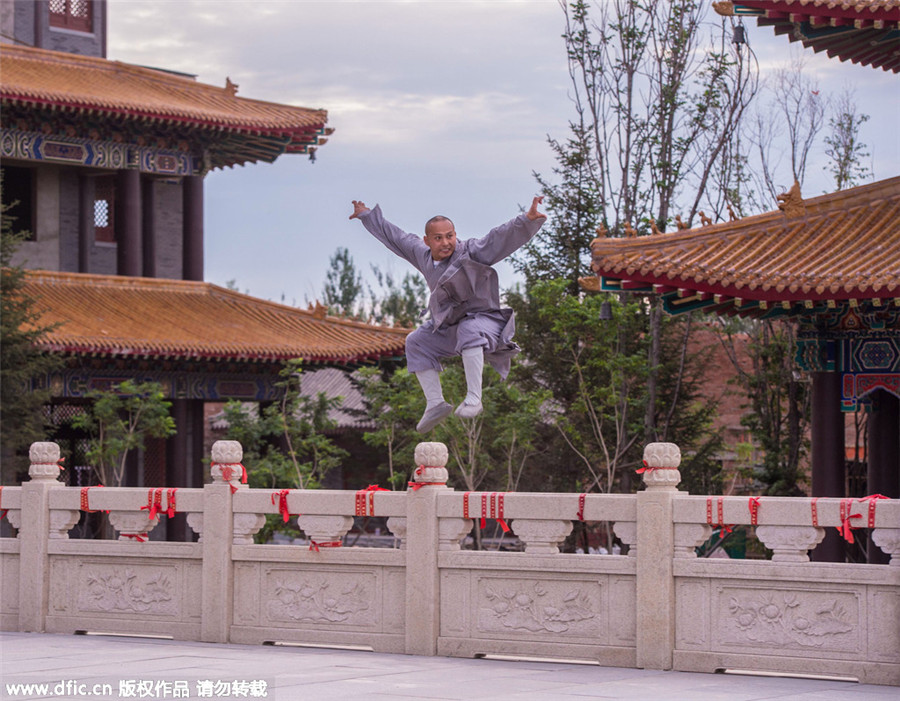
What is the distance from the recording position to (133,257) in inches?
990

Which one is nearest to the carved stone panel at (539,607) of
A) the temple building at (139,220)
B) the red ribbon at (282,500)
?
the red ribbon at (282,500)

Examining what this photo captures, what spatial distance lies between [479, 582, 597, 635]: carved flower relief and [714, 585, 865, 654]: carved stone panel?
104cm

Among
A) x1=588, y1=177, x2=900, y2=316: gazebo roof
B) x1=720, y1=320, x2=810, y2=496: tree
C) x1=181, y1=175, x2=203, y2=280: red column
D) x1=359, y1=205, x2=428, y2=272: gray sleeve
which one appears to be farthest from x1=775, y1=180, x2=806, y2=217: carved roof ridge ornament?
x1=181, y1=175, x2=203, y2=280: red column

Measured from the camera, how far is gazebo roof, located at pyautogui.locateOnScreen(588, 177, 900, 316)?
1412cm

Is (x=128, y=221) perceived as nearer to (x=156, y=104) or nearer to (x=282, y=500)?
(x=156, y=104)

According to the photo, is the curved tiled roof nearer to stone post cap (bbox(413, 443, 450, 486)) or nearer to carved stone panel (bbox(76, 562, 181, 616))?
carved stone panel (bbox(76, 562, 181, 616))

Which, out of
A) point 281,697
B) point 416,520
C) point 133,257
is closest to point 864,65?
point 416,520

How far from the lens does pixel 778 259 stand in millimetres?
14883

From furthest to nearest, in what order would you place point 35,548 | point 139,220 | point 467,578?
point 139,220, point 35,548, point 467,578

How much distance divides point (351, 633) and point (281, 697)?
3.14 m

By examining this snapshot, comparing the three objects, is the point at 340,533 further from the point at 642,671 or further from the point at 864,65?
the point at 864,65

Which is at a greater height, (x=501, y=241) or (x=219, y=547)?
(x=501, y=241)

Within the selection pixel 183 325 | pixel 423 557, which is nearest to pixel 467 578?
pixel 423 557

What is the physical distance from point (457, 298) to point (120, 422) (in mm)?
15272
